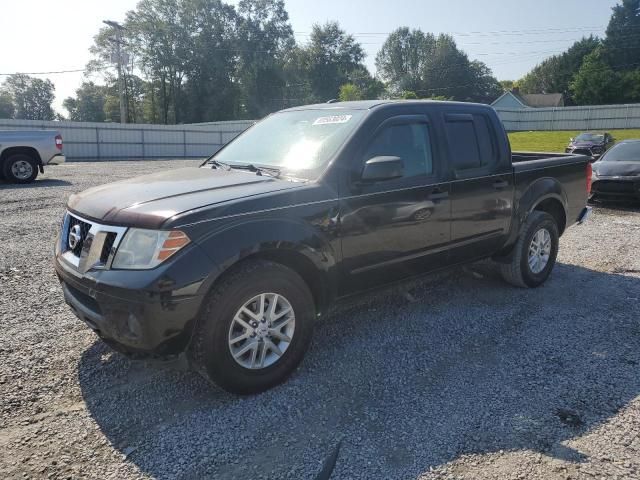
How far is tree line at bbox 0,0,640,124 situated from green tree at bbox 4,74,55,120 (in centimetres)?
510

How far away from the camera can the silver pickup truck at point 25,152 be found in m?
12.3

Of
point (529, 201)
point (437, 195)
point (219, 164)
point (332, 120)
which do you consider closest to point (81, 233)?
point (219, 164)

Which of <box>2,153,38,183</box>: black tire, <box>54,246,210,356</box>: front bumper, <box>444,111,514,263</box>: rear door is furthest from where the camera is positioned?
<box>2,153,38,183</box>: black tire

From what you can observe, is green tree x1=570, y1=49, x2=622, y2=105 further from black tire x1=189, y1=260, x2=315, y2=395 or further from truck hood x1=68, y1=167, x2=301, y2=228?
black tire x1=189, y1=260, x2=315, y2=395

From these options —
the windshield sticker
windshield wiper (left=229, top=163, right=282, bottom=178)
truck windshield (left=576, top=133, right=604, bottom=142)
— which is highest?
truck windshield (left=576, top=133, right=604, bottom=142)

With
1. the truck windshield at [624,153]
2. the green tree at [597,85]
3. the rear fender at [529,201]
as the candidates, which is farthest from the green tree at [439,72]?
the rear fender at [529,201]

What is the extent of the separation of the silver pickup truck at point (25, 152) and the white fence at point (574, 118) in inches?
1375

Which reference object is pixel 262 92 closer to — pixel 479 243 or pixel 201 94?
pixel 201 94

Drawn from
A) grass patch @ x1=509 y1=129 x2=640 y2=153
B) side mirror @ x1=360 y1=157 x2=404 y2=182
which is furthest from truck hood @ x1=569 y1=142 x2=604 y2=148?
side mirror @ x1=360 y1=157 x2=404 y2=182

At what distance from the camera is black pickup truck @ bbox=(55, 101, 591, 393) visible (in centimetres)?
279

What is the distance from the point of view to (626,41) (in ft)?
244

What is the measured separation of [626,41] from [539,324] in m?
88.8

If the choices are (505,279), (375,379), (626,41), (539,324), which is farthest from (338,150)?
(626,41)

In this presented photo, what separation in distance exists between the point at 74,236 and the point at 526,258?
14.2ft
